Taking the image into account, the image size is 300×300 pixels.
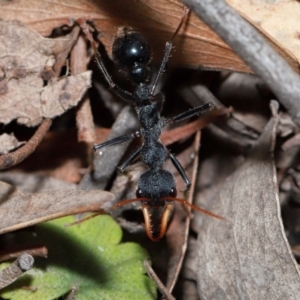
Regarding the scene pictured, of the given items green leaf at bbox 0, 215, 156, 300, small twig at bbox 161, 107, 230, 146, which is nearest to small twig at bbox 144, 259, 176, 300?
green leaf at bbox 0, 215, 156, 300

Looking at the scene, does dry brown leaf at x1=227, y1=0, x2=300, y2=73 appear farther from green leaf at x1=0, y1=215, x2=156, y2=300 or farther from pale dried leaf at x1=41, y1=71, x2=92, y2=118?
green leaf at x1=0, y1=215, x2=156, y2=300

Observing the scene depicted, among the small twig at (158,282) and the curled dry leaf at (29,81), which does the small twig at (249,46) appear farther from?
the curled dry leaf at (29,81)

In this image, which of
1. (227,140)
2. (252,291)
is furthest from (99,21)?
(252,291)

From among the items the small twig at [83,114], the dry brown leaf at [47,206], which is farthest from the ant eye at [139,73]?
the dry brown leaf at [47,206]

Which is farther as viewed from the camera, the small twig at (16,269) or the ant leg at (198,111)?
the ant leg at (198,111)

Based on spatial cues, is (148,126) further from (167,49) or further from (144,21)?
(144,21)
